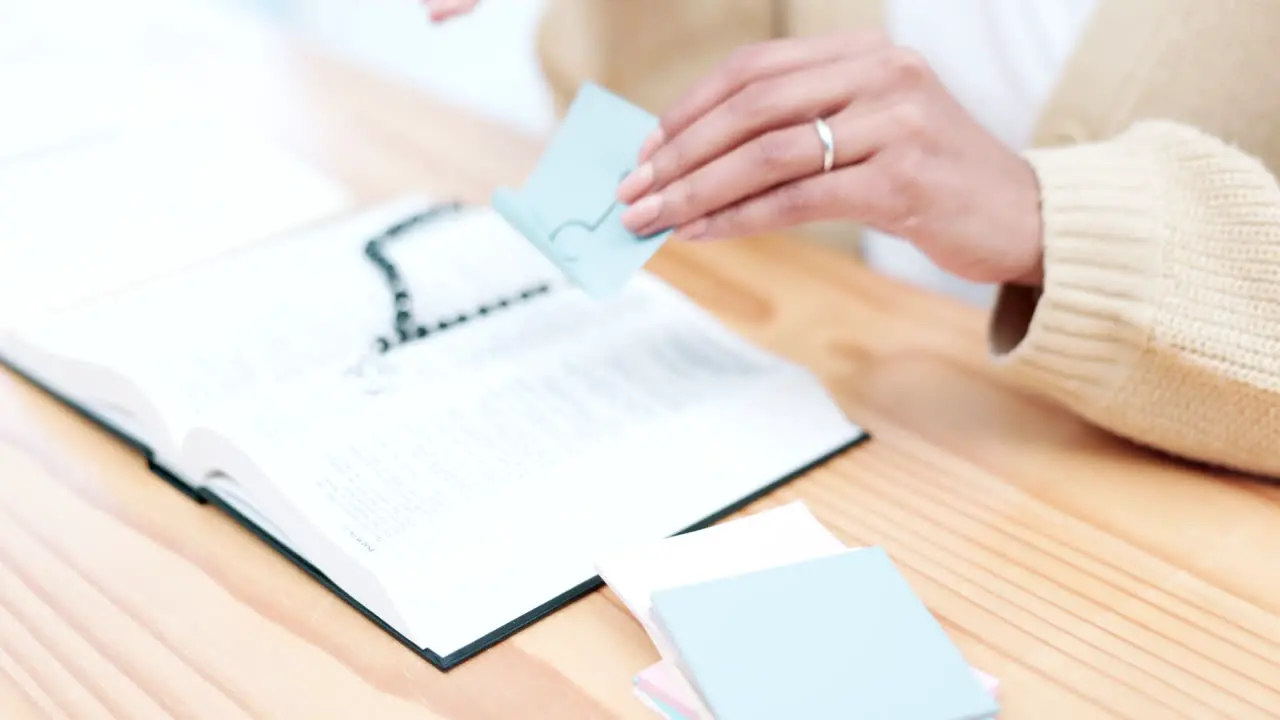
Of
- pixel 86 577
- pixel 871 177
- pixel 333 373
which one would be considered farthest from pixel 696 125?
pixel 86 577

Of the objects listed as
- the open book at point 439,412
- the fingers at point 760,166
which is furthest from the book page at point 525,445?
the fingers at point 760,166

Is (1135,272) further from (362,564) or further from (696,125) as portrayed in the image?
(362,564)

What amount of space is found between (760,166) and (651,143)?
2.6 inches

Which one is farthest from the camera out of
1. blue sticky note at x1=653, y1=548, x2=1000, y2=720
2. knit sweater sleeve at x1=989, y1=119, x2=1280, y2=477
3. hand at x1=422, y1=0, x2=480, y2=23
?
hand at x1=422, y1=0, x2=480, y2=23

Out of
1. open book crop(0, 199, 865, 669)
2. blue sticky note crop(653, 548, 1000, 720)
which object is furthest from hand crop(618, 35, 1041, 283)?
blue sticky note crop(653, 548, 1000, 720)

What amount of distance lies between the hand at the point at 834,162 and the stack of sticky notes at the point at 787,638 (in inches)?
7.9

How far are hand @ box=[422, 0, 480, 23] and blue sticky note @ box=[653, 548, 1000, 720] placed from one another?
441 mm

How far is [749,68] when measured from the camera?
664 mm

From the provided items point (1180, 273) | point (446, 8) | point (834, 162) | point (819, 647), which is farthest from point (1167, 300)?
point (446, 8)

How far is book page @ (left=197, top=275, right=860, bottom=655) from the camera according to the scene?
0.55m

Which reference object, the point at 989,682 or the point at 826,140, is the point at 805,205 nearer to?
the point at 826,140

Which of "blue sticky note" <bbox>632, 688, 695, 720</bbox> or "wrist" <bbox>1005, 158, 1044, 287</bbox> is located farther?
"wrist" <bbox>1005, 158, 1044, 287</bbox>

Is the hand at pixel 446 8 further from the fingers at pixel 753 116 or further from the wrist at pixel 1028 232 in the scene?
the wrist at pixel 1028 232

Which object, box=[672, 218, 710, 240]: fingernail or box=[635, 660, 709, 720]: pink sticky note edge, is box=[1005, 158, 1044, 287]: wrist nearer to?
box=[672, 218, 710, 240]: fingernail
